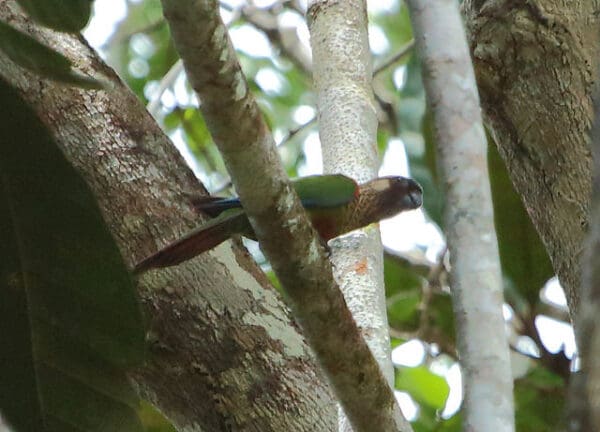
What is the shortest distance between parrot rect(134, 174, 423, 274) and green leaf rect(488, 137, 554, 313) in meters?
0.41

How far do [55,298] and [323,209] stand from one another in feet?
2.19

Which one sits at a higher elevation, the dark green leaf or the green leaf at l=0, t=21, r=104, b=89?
the dark green leaf

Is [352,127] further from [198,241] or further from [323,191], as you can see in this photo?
[198,241]

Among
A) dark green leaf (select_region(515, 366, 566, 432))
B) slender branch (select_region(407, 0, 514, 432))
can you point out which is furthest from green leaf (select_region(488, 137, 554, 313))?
slender branch (select_region(407, 0, 514, 432))

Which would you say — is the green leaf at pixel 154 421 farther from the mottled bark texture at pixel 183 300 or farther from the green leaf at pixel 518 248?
the green leaf at pixel 518 248

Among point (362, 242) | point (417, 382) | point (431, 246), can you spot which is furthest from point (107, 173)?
point (431, 246)

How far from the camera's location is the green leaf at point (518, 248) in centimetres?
261

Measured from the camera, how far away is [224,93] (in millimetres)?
1020

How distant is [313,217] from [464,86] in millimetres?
1043

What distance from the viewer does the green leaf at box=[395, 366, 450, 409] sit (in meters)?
2.66

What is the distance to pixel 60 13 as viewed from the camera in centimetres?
133

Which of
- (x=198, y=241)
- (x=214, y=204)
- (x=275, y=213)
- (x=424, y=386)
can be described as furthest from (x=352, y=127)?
(x=275, y=213)

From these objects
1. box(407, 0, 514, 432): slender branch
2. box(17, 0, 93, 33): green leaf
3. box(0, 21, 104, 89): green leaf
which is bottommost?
box(407, 0, 514, 432): slender branch

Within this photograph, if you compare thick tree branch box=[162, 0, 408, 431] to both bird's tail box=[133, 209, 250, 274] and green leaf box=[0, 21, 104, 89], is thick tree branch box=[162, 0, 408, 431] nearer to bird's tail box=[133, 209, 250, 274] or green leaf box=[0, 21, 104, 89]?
green leaf box=[0, 21, 104, 89]
